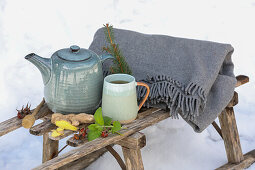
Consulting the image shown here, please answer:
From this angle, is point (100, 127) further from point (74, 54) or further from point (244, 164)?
point (244, 164)

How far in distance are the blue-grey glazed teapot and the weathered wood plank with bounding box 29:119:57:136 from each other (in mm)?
59

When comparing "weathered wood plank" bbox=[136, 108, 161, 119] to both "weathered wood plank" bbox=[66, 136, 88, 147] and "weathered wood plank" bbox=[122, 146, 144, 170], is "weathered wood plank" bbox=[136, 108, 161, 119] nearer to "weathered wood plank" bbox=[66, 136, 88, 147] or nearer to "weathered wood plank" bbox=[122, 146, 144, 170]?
"weathered wood plank" bbox=[122, 146, 144, 170]

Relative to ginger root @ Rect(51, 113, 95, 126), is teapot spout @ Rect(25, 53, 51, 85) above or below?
above

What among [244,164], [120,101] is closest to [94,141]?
[120,101]

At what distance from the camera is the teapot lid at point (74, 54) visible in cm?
109

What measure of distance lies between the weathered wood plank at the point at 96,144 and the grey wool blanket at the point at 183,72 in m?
0.08

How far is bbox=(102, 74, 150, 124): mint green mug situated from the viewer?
1047 mm

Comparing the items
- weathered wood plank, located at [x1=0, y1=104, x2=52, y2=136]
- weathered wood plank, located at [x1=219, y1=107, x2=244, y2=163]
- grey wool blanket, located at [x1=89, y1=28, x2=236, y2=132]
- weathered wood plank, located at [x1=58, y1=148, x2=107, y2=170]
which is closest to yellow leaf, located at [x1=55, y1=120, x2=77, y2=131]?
weathered wood plank, located at [x1=0, y1=104, x2=52, y2=136]

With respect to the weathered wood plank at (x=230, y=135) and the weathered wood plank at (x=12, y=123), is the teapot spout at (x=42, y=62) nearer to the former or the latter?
the weathered wood plank at (x=12, y=123)

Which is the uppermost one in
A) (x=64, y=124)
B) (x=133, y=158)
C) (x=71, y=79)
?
(x=71, y=79)

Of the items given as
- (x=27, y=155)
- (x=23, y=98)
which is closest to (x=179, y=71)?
(x=27, y=155)

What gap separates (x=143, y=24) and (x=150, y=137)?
102 cm

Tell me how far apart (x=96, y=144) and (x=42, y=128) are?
0.59ft

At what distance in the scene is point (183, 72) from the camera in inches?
49.4
